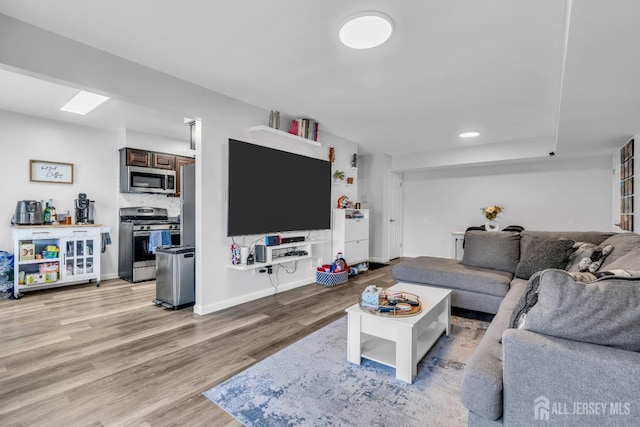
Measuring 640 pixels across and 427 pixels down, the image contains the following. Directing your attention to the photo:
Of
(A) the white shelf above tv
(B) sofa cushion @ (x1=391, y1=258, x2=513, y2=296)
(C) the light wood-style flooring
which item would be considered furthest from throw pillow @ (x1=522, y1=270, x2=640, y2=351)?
(A) the white shelf above tv

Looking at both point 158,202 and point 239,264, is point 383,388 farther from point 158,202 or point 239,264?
point 158,202

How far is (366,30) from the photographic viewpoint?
83.8 inches

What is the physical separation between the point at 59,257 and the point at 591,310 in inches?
218

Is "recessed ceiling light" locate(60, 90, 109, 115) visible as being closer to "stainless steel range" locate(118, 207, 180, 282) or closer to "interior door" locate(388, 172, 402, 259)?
"stainless steel range" locate(118, 207, 180, 282)

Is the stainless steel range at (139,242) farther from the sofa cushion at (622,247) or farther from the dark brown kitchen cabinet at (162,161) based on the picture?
the sofa cushion at (622,247)

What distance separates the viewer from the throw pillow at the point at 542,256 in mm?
2881

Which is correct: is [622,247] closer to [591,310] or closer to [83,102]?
[591,310]

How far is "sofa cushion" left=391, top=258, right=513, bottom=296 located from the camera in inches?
119

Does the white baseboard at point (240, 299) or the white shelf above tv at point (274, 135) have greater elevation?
the white shelf above tv at point (274, 135)

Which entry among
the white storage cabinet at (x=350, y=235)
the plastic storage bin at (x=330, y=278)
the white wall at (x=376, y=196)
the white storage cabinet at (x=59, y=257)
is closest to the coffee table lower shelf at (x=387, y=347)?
the plastic storage bin at (x=330, y=278)

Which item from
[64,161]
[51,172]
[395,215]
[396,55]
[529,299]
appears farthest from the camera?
[395,215]

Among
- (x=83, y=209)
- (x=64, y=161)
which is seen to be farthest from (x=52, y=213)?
(x=64, y=161)

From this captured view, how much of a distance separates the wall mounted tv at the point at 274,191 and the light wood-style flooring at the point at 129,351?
3.23 feet

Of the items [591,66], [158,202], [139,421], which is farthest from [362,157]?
[139,421]
